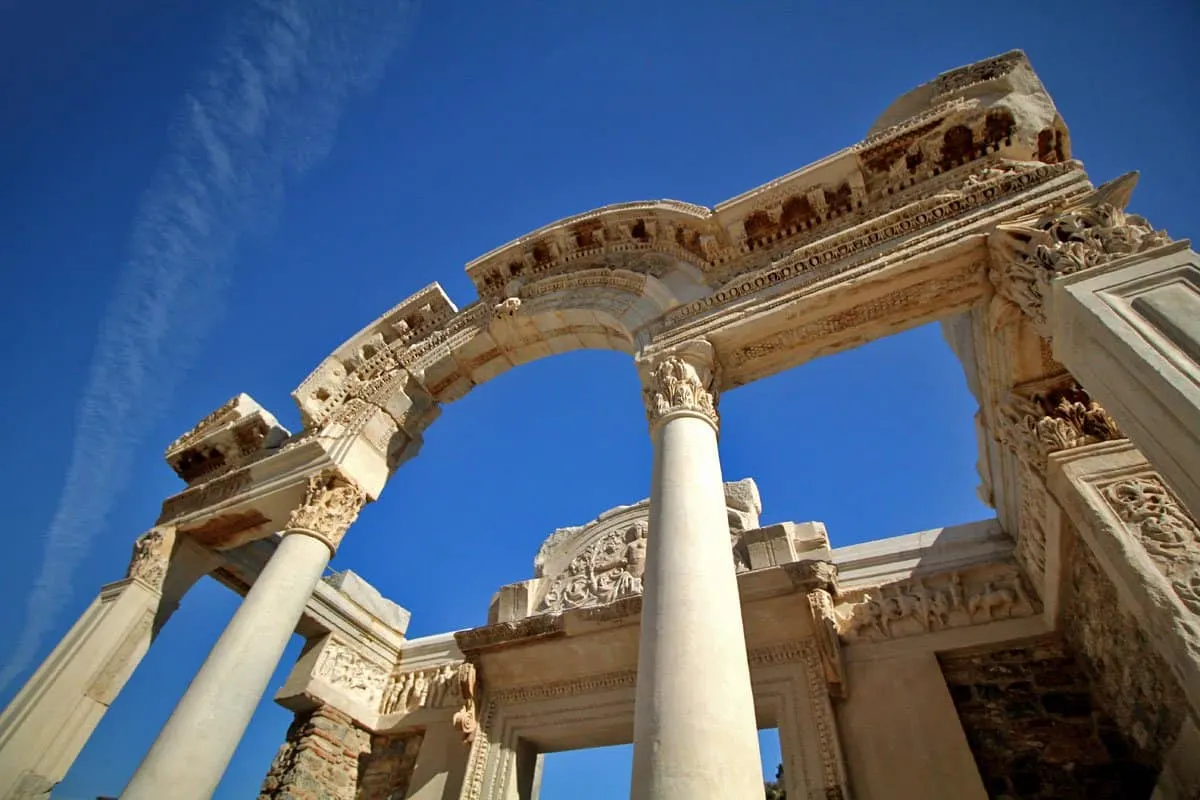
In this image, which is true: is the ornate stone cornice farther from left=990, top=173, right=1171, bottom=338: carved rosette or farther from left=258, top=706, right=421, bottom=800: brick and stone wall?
left=258, top=706, right=421, bottom=800: brick and stone wall

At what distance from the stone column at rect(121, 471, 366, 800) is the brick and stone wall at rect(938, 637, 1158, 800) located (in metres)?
6.07

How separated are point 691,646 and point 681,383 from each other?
7.86ft

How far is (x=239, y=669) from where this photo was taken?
5031mm

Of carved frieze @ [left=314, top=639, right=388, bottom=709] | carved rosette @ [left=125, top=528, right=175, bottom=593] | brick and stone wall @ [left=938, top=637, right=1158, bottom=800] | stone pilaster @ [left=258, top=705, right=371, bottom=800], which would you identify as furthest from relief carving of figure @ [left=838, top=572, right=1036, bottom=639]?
carved rosette @ [left=125, top=528, right=175, bottom=593]

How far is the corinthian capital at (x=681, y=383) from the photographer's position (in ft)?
16.1

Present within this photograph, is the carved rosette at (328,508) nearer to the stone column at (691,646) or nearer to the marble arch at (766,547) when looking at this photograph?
the marble arch at (766,547)

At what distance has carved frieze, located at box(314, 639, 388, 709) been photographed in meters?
8.21

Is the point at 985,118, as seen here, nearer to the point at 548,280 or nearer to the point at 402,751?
the point at 548,280

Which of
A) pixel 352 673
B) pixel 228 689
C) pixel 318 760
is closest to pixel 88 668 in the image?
pixel 318 760

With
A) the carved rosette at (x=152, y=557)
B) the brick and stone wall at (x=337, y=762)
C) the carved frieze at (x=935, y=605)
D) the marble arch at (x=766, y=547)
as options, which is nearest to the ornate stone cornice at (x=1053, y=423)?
the marble arch at (x=766, y=547)

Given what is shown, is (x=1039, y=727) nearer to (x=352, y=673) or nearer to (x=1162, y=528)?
(x=1162, y=528)

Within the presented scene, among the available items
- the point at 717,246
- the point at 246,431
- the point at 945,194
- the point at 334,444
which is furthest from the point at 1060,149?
the point at 246,431

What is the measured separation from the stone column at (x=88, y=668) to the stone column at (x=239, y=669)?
2382mm

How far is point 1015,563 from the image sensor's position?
18.9 ft
